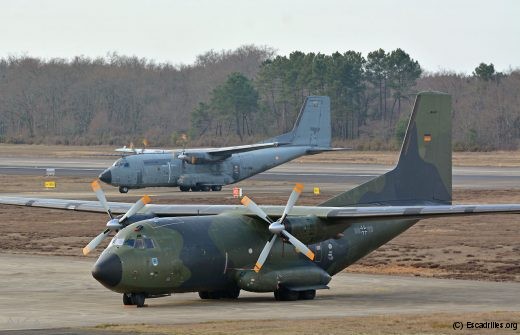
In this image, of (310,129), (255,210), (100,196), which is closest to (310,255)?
(255,210)

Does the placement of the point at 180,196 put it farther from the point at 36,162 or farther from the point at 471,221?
the point at 36,162

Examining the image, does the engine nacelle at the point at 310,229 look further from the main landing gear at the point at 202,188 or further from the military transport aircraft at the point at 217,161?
the main landing gear at the point at 202,188

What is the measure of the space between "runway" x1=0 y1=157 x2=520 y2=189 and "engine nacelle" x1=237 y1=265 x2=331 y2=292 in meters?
50.1

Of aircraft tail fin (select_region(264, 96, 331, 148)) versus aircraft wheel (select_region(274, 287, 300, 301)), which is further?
aircraft tail fin (select_region(264, 96, 331, 148))

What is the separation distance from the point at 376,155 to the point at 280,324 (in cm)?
11171

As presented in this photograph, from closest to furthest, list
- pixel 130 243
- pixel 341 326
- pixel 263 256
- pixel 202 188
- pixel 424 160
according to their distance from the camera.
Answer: pixel 341 326 < pixel 130 243 < pixel 263 256 < pixel 424 160 < pixel 202 188

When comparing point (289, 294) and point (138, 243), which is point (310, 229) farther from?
point (138, 243)

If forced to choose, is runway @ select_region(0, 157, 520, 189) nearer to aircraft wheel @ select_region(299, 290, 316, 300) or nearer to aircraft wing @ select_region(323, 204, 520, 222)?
aircraft wing @ select_region(323, 204, 520, 222)

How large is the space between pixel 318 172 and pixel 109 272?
73.3 metres

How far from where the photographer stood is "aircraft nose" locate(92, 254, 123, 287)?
28.4m

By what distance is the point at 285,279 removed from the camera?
1225 inches

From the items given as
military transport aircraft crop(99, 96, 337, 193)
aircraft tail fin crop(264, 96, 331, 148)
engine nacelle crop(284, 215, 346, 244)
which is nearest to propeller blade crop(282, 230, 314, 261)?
engine nacelle crop(284, 215, 346, 244)

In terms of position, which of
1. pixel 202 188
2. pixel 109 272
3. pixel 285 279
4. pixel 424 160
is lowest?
pixel 285 279

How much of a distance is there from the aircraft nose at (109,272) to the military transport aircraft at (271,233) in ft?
0.09
